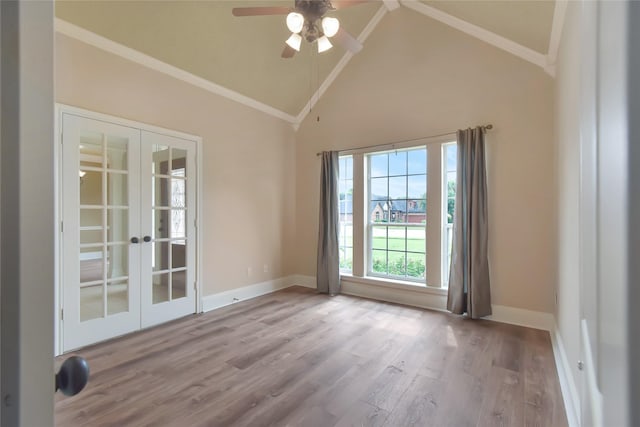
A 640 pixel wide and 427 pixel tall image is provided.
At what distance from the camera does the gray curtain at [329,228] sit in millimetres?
4711

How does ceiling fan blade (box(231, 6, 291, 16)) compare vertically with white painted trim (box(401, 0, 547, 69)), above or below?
below

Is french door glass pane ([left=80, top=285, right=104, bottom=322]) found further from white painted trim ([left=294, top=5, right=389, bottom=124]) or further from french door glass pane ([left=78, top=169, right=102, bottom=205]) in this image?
white painted trim ([left=294, top=5, right=389, bottom=124])

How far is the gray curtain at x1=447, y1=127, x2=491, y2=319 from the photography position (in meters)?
3.49

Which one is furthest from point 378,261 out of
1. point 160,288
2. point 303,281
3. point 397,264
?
point 160,288

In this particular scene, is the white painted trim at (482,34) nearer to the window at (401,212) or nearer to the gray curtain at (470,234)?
the gray curtain at (470,234)

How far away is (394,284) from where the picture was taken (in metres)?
4.27

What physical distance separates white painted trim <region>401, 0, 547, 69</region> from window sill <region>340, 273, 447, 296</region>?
9.24ft

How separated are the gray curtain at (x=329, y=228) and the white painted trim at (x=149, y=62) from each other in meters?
1.31

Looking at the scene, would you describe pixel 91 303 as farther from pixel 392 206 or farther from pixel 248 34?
pixel 392 206

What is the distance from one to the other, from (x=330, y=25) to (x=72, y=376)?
2732mm

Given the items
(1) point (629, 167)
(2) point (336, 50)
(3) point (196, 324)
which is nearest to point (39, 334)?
(1) point (629, 167)

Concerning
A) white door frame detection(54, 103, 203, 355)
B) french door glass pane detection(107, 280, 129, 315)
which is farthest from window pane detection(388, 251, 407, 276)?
french door glass pane detection(107, 280, 129, 315)

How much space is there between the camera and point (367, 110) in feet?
14.8

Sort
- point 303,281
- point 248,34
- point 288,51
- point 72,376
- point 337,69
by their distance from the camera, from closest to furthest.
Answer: point 72,376 < point 288,51 < point 248,34 < point 337,69 < point 303,281
